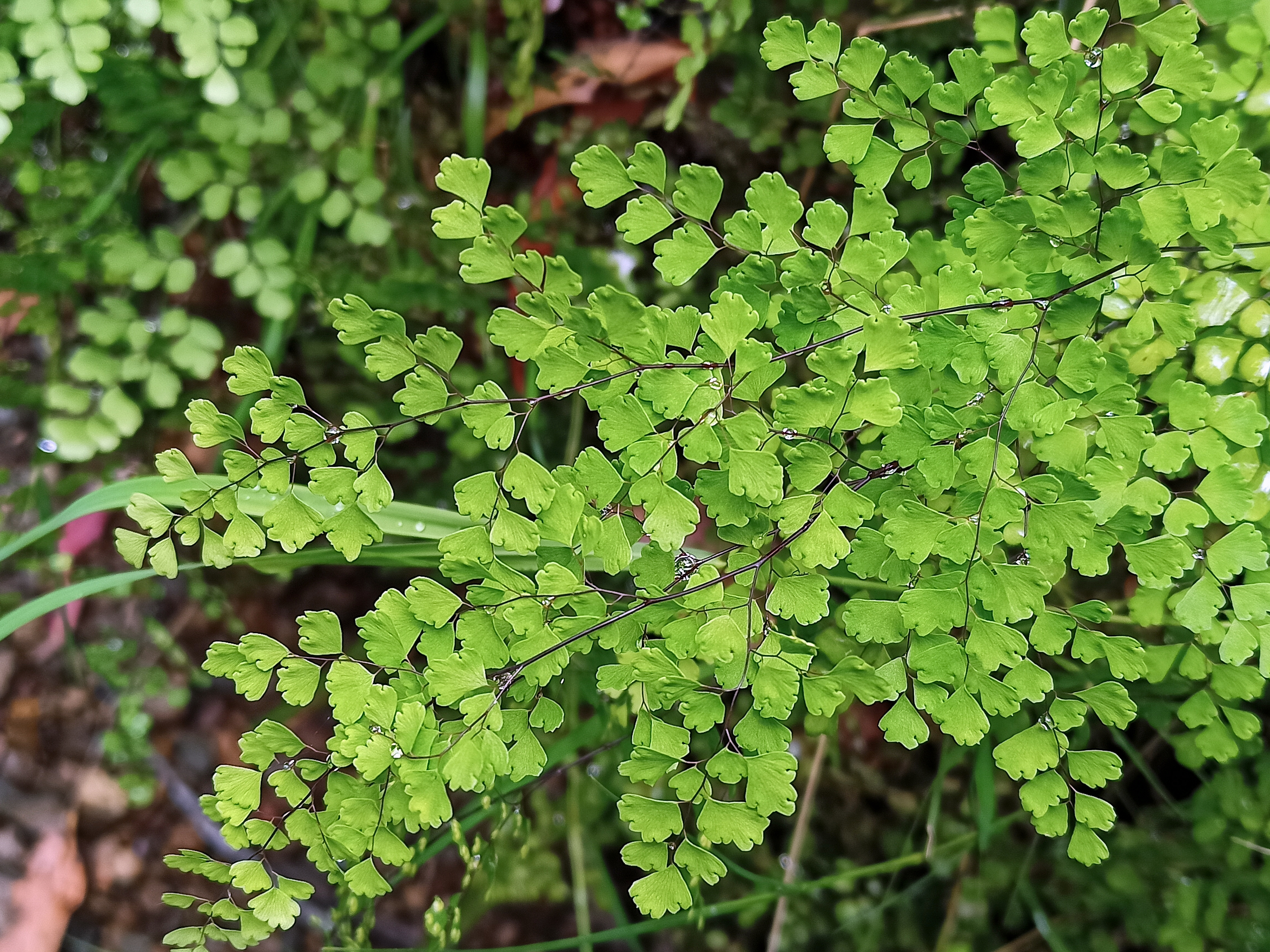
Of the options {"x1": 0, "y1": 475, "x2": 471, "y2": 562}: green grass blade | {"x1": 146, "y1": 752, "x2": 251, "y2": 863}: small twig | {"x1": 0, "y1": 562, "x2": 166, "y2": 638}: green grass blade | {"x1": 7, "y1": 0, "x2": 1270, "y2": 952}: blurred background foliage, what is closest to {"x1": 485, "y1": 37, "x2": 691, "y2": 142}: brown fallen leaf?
{"x1": 7, "y1": 0, "x2": 1270, "y2": 952}: blurred background foliage

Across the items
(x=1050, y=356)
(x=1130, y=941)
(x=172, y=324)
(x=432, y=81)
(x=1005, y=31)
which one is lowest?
(x=1130, y=941)

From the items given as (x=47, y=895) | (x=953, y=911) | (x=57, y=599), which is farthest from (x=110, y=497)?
(x=953, y=911)

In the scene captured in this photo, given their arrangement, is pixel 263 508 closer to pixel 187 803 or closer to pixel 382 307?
pixel 382 307

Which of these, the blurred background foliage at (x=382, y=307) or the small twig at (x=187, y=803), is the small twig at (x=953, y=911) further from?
the small twig at (x=187, y=803)

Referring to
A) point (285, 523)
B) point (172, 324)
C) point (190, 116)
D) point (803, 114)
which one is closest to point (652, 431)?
point (285, 523)

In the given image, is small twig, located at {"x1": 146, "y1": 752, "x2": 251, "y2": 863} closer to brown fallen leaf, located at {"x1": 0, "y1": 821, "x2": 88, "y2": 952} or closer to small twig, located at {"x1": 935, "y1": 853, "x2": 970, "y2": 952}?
brown fallen leaf, located at {"x1": 0, "y1": 821, "x2": 88, "y2": 952}

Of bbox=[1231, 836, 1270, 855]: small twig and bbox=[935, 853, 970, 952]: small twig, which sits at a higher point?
bbox=[1231, 836, 1270, 855]: small twig

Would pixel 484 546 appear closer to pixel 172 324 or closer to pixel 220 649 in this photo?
pixel 220 649

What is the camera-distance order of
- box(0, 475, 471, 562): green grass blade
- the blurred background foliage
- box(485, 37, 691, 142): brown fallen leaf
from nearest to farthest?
1. box(0, 475, 471, 562): green grass blade
2. the blurred background foliage
3. box(485, 37, 691, 142): brown fallen leaf
